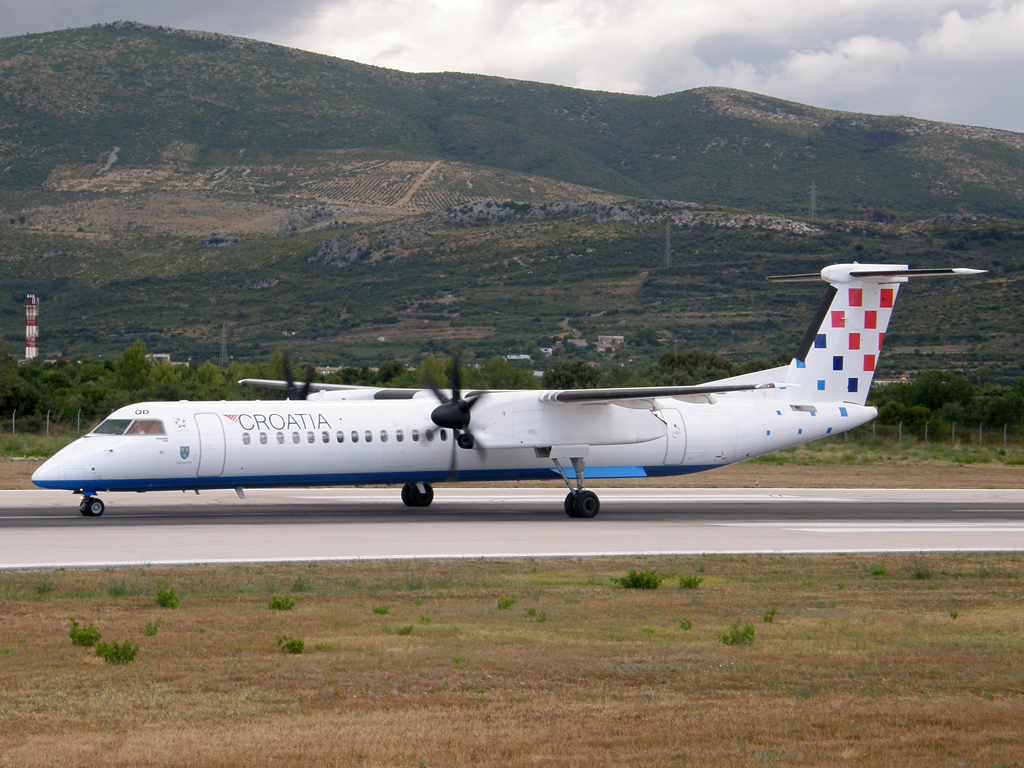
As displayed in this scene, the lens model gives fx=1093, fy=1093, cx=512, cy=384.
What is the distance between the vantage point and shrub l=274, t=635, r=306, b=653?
10484 millimetres

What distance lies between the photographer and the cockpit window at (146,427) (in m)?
23.6

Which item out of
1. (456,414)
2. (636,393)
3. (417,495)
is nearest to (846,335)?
(636,393)

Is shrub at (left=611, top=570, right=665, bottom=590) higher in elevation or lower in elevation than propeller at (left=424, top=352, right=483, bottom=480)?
lower

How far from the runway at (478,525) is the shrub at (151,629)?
5.52m

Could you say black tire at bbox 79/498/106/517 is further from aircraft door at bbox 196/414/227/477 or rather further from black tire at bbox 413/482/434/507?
black tire at bbox 413/482/434/507

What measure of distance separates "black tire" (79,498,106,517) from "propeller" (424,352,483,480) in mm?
7593

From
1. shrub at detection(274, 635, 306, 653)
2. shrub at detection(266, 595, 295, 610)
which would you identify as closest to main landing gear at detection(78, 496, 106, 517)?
shrub at detection(266, 595, 295, 610)

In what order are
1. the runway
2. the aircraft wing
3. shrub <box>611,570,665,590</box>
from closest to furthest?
shrub <box>611,570,665,590</box>
the runway
the aircraft wing

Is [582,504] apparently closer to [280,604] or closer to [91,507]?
[91,507]

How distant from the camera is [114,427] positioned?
23703mm

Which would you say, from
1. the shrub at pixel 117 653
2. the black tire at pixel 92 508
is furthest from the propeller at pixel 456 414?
the shrub at pixel 117 653

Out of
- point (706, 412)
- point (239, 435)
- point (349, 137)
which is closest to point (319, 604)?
point (239, 435)

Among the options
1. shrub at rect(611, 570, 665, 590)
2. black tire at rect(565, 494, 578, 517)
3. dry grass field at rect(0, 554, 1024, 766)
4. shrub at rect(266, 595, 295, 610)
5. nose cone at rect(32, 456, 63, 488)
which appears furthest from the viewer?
black tire at rect(565, 494, 578, 517)

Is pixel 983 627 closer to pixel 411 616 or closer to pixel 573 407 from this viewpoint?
pixel 411 616
